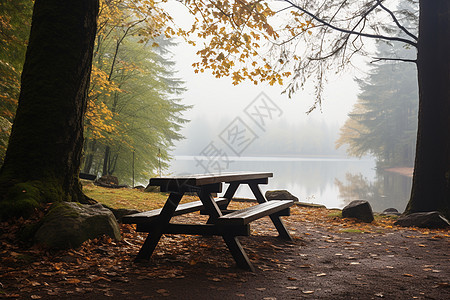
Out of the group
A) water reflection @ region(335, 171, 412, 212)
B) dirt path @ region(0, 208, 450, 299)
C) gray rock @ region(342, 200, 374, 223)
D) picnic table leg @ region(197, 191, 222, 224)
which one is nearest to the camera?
dirt path @ region(0, 208, 450, 299)

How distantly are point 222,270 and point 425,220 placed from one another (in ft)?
16.5

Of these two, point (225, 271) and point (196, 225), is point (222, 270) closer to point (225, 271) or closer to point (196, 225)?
point (225, 271)

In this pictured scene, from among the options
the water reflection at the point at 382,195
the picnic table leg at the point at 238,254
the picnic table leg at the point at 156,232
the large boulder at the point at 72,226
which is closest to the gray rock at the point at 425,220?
the picnic table leg at the point at 238,254

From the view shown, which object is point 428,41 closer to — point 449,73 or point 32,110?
point 449,73

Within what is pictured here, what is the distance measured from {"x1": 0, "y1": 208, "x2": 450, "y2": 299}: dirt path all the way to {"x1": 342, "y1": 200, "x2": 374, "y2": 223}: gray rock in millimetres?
2099

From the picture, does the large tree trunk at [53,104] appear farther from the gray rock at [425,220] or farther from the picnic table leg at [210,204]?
the gray rock at [425,220]

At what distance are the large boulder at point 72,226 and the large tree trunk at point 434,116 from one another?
6.42m

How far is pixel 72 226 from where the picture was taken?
3.86 metres

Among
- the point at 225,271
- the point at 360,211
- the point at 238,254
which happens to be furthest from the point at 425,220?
the point at 225,271

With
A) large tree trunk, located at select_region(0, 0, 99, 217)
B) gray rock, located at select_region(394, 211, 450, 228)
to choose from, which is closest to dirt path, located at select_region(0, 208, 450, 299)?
large tree trunk, located at select_region(0, 0, 99, 217)

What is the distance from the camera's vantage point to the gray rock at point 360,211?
23.7ft

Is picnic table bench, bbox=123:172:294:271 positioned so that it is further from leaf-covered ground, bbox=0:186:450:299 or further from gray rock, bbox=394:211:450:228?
gray rock, bbox=394:211:450:228

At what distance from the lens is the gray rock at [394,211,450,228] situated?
21.3 ft

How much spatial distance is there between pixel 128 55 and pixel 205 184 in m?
14.7
